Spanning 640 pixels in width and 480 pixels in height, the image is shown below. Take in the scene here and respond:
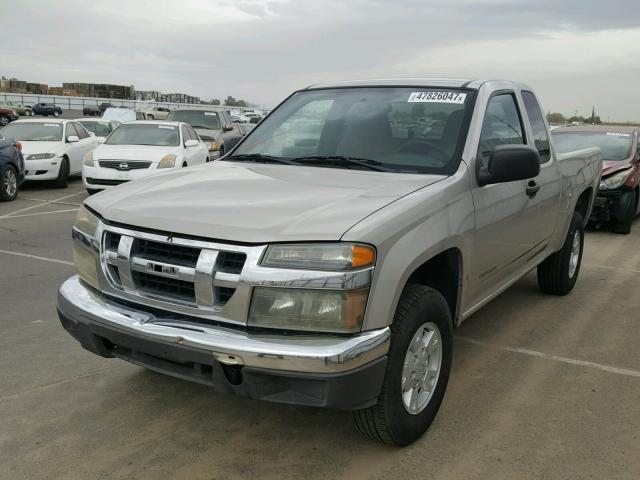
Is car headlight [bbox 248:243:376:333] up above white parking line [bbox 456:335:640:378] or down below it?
above

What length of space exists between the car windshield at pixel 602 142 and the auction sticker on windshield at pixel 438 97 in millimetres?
6863

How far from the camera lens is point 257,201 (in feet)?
9.71

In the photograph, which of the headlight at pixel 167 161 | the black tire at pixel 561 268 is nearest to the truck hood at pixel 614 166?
the black tire at pixel 561 268

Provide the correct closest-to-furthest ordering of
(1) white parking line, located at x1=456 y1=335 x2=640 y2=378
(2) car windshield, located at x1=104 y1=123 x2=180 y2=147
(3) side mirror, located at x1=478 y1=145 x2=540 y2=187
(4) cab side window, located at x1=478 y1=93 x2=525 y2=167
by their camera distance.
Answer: (3) side mirror, located at x1=478 y1=145 x2=540 y2=187, (4) cab side window, located at x1=478 y1=93 x2=525 y2=167, (1) white parking line, located at x1=456 y1=335 x2=640 y2=378, (2) car windshield, located at x1=104 y1=123 x2=180 y2=147

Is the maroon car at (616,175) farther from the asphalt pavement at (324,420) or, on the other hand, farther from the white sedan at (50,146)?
the white sedan at (50,146)

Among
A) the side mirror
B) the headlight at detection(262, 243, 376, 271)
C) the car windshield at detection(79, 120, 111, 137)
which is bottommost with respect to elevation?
the car windshield at detection(79, 120, 111, 137)

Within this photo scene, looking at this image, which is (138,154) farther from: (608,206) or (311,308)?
(311,308)

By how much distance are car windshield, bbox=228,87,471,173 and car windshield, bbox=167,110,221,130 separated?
1352cm

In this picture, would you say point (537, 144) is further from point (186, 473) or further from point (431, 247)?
point (186, 473)

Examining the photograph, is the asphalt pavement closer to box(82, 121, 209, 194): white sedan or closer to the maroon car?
the maroon car

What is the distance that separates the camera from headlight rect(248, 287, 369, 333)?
8.37ft

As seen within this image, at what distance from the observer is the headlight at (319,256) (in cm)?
255

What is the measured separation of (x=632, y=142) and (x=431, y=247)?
347 inches

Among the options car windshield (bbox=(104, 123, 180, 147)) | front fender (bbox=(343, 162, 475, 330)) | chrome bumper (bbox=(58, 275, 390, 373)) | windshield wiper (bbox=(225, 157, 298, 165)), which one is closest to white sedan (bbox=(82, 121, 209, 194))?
car windshield (bbox=(104, 123, 180, 147))
